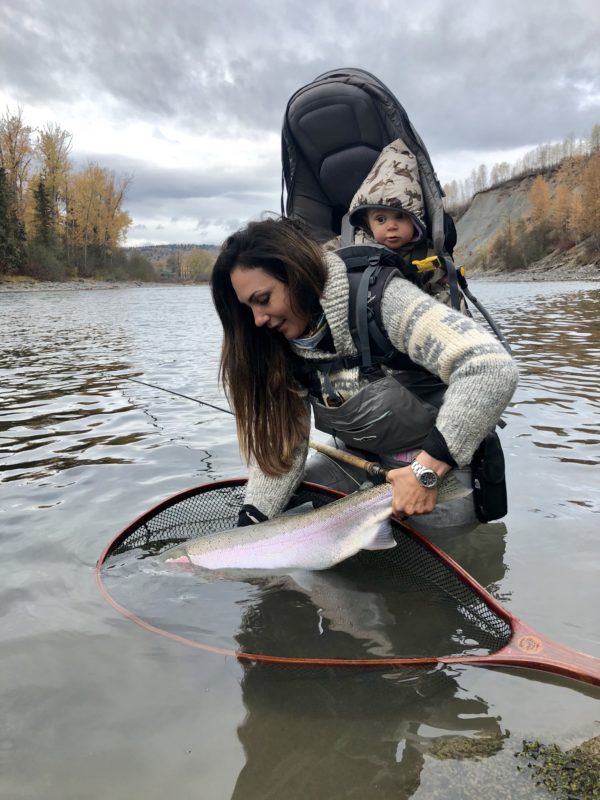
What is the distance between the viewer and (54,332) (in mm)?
16203

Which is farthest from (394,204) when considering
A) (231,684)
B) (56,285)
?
(56,285)

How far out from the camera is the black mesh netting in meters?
2.59

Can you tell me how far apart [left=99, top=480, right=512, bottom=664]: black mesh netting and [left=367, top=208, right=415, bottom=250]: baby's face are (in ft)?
5.06

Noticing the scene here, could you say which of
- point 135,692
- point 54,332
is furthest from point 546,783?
point 54,332

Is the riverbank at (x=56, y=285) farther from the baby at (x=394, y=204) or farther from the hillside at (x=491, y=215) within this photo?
the hillside at (x=491, y=215)

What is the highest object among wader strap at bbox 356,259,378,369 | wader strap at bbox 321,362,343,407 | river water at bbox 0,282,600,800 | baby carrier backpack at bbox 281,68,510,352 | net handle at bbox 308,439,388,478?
baby carrier backpack at bbox 281,68,510,352

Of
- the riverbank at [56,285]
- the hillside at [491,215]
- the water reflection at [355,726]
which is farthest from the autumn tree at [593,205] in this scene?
the water reflection at [355,726]

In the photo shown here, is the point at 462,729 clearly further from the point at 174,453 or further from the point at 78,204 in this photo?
the point at 78,204

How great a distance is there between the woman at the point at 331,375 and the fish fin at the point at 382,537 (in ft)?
0.47

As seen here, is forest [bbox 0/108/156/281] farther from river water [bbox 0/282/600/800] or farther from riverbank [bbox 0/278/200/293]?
river water [bbox 0/282/600/800]

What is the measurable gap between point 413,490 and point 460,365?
57 centimetres

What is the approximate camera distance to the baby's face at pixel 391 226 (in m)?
3.56

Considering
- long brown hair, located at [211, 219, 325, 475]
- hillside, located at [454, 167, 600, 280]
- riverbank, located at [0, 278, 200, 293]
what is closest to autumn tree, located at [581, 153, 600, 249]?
hillside, located at [454, 167, 600, 280]

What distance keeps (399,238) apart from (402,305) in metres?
1.00
